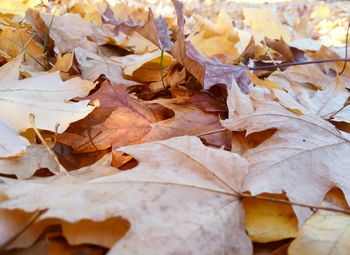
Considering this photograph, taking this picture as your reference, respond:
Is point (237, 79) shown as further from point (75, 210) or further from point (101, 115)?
point (75, 210)

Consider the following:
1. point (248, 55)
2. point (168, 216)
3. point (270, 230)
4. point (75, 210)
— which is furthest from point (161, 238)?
point (248, 55)

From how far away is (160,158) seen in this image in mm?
605

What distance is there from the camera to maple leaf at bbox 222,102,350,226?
0.58 m

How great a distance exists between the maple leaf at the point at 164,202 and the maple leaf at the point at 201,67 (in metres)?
0.35

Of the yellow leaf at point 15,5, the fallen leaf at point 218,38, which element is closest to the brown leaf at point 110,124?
the fallen leaf at point 218,38

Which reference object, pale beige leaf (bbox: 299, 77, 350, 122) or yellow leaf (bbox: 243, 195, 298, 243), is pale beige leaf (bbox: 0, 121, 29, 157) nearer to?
yellow leaf (bbox: 243, 195, 298, 243)

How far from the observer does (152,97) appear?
1029mm

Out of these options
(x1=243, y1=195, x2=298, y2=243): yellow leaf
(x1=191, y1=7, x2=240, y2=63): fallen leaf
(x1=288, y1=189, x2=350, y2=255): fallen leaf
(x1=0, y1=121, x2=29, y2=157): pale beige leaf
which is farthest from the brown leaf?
(x1=191, y1=7, x2=240, y2=63): fallen leaf

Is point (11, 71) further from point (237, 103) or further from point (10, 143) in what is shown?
point (237, 103)

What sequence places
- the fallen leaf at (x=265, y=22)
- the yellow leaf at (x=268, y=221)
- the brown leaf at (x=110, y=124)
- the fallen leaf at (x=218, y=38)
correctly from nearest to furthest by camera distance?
the yellow leaf at (x=268, y=221) < the brown leaf at (x=110, y=124) < the fallen leaf at (x=218, y=38) < the fallen leaf at (x=265, y=22)

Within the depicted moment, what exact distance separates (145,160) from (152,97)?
0.47 metres

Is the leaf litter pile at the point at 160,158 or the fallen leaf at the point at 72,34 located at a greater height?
the fallen leaf at the point at 72,34

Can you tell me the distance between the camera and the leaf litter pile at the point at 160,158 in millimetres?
466

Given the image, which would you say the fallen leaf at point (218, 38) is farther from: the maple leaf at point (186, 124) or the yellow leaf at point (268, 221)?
the yellow leaf at point (268, 221)
